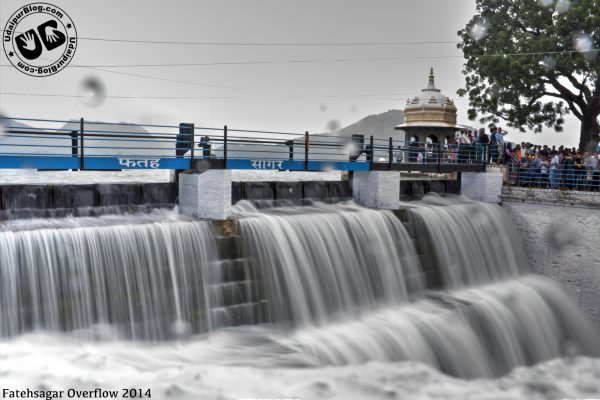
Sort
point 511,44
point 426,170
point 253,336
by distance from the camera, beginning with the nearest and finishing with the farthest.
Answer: point 253,336
point 426,170
point 511,44

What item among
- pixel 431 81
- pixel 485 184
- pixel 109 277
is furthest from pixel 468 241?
pixel 109 277

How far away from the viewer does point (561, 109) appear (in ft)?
96.5

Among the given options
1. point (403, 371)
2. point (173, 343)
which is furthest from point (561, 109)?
point (173, 343)

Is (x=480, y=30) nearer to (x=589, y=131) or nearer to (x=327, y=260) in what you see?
(x=589, y=131)

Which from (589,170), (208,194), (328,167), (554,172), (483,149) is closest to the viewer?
(208,194)

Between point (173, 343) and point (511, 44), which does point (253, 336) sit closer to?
point (173, 343)

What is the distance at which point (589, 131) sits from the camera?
28344mm

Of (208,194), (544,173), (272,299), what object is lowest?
(272,299)

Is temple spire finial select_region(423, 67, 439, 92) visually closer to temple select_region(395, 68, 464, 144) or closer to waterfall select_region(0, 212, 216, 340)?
temple select_region(395, 68, 464, 144)

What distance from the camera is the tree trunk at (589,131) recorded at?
92.5 ft

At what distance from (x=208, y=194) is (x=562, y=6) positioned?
20577mm

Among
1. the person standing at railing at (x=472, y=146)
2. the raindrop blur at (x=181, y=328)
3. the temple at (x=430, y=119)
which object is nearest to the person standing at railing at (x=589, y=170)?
the person standing at railing at (x=472, y=146)

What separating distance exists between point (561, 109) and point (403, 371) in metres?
22.6

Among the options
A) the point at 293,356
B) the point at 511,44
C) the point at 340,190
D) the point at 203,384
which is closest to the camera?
the point at 203,384
